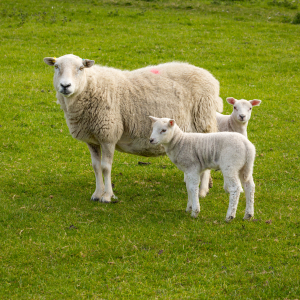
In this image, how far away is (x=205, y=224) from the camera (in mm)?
6930

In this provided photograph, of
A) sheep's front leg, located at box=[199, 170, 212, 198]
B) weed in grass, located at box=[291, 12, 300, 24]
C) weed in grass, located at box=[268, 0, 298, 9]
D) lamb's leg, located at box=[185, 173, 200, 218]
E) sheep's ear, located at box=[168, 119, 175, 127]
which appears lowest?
sheep's front leg, located at box=[199, 170, 212, 198]

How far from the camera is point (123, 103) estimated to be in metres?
8.36

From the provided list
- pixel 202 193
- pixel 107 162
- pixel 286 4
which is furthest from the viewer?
pixel 286 4

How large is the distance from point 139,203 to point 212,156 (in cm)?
191

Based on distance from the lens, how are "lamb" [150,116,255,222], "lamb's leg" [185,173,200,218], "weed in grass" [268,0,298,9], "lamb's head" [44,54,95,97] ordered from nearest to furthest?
"lamb" [150,116,255,222] < "lamb's leg" [185,173,200,218] < "lamb's head" [44,54,95,97] < "weed in grass" [268,0,298,9]

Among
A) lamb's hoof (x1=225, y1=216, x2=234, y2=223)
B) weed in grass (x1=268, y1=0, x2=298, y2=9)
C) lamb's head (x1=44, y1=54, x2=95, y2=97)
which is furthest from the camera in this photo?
weed in grass (x1=268, y1=0, x2=298, y2=9)

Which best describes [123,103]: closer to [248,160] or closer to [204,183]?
[204,183]

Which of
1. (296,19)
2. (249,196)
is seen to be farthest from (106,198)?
(296,19)

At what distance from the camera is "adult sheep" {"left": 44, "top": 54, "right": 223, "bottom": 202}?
26.0ft

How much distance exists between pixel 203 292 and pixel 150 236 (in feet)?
5.26

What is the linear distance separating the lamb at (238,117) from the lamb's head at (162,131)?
2.08 m

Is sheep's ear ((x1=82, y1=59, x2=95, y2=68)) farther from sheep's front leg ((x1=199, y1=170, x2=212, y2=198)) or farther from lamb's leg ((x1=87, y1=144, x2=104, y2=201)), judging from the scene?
sheep's front leg ((x1=199, y1=170, x2=212, y2=198))

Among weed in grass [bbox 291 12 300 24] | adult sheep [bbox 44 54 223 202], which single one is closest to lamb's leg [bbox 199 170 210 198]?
adult sheep [bbox 44 54 223 202]

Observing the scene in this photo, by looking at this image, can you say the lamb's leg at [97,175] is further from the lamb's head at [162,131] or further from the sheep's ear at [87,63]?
the lamb's head at [162,131]
